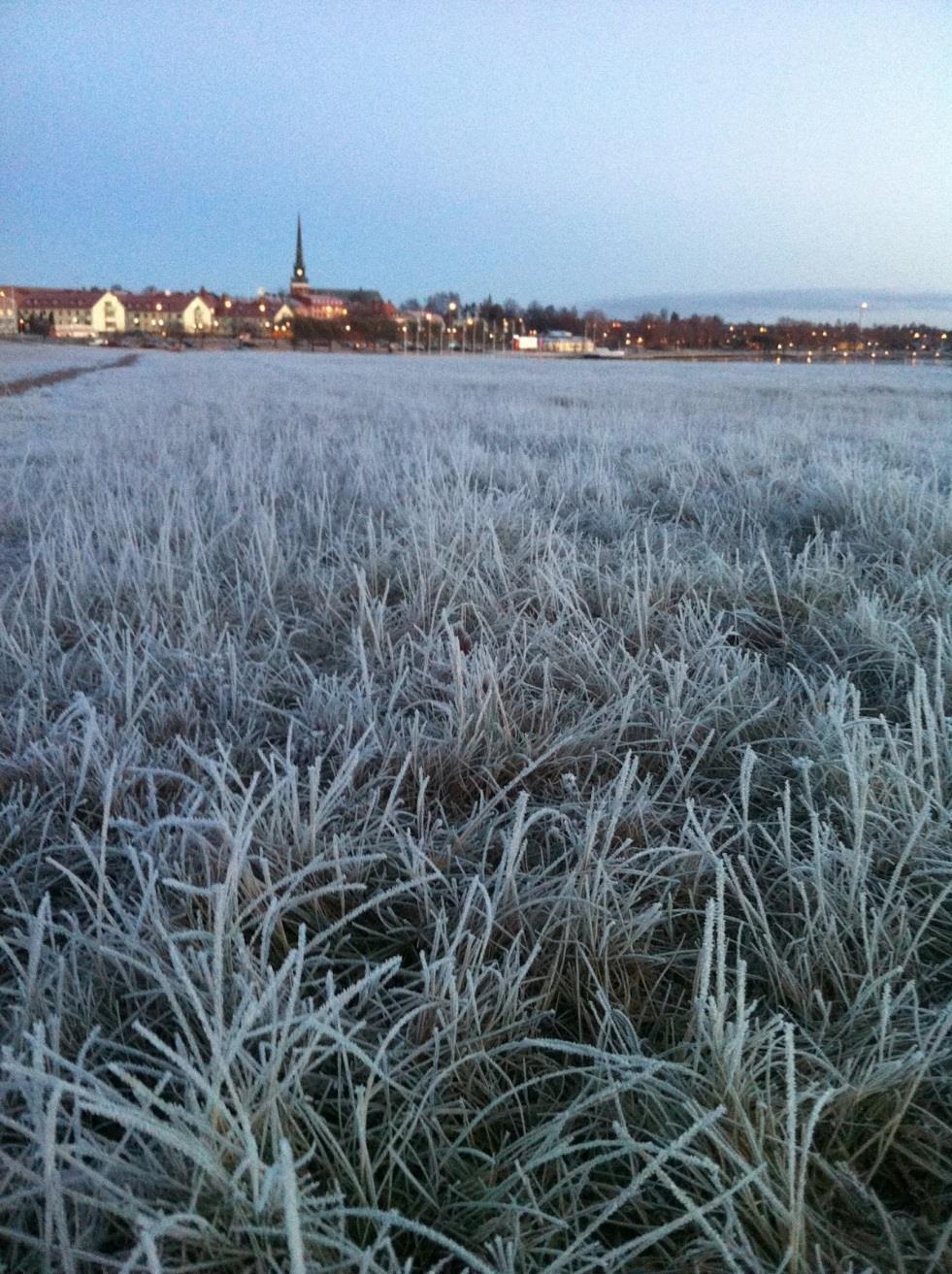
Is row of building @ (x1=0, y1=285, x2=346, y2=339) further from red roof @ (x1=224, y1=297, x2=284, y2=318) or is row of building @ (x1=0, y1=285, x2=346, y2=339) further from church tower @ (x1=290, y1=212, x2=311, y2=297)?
church tower @ (x1=290, y1=212, x2=311, y2=297)

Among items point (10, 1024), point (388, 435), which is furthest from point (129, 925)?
point (388, 435)

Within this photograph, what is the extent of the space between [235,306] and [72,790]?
131181mm

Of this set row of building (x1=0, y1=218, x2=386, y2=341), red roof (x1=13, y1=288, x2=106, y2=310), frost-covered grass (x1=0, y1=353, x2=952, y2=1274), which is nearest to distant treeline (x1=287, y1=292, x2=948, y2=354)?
row of building (x1=0, y1=218, x2=386, y2=341)

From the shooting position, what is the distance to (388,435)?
698cm

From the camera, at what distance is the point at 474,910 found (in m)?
1.33

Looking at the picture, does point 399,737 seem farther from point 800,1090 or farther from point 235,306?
point 235,306

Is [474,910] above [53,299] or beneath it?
beneath

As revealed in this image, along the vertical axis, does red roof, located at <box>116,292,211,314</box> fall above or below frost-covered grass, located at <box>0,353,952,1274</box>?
above

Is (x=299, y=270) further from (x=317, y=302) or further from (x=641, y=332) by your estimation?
(x=641, y=332)

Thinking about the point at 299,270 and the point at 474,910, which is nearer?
the point at 474,910

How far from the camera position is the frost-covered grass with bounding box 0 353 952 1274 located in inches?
34.3

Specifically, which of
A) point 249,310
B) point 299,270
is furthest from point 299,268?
point 249,310

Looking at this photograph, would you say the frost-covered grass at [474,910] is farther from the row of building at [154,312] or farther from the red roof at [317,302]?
the red roof at [317,302]

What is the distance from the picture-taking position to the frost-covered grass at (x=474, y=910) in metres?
0.87
